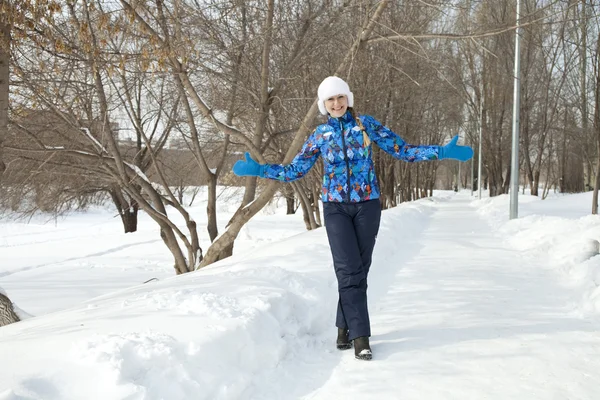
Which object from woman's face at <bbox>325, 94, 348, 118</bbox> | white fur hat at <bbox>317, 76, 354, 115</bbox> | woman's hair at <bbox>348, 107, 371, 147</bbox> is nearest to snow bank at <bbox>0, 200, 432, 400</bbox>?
woman's hair at <bbox>348, 107, 371, 147</bbox>

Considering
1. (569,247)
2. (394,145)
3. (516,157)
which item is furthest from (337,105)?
(516,157)

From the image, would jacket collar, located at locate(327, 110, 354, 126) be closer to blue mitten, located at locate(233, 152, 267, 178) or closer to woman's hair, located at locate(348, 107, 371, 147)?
woman's hair, located at locate(348, 107, 371, 147)

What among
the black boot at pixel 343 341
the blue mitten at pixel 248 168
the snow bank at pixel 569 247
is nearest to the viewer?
the black boot at pixel 343 341

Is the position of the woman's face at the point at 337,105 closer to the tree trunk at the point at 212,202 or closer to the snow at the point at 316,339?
the snow at the point at 316,339

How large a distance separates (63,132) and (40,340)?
9.28 meters

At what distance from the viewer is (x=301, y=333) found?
393 centimetres

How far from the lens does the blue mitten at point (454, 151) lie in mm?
3803

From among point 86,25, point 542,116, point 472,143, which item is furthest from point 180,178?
point 472,143

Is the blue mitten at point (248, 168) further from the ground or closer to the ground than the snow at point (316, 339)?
further from the ground

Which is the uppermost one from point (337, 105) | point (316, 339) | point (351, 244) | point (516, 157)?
point (516, 157)

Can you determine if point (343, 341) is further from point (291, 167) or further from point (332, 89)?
point (332, 89)

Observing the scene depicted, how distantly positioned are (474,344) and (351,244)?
1163 mm

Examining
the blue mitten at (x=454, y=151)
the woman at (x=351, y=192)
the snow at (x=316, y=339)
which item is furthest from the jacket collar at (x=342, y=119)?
the snow at (x=316, y=339)

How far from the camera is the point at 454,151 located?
3953 mm
